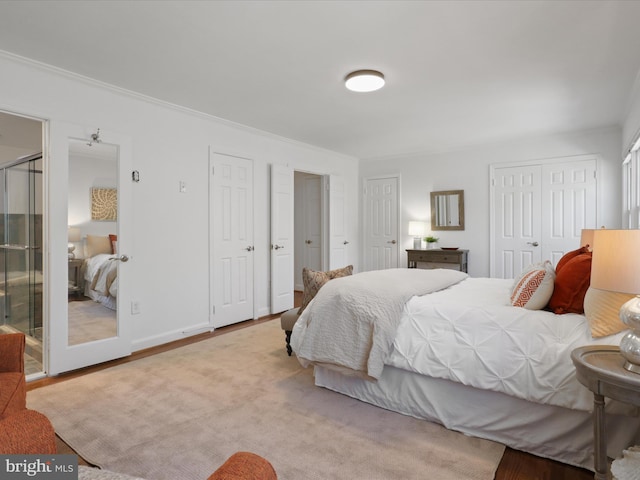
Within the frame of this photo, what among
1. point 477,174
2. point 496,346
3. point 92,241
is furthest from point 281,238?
point 496,346

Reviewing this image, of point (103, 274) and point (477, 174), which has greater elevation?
point (477, 174)

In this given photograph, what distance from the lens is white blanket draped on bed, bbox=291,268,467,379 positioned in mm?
2277

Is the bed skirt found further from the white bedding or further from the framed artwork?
the framed artwork

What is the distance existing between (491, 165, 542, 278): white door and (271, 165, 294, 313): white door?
9.88 ft

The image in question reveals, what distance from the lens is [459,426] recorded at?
215 cm

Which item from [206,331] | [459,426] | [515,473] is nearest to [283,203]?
Answer: [206,331]

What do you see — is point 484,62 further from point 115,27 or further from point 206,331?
point 206,331

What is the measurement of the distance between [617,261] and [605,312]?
0.42 metres

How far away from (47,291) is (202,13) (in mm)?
2439

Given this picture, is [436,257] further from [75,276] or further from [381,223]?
[75,276]

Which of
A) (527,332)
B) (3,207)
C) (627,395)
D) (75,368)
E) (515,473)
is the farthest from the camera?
(3,207)

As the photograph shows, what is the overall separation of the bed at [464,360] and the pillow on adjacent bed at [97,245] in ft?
6.44

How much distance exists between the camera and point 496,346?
202 cm

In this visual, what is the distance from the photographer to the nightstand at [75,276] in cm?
307
